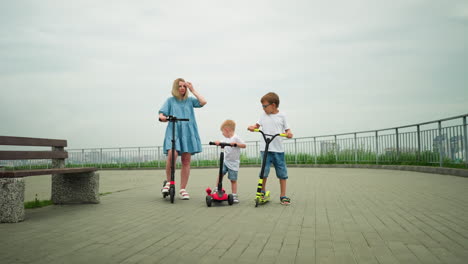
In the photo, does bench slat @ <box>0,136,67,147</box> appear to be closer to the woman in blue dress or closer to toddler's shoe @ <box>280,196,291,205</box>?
the woman in blue dress

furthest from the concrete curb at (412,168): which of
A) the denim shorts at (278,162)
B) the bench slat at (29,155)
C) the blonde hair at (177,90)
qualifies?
the bench slat at (29,155)

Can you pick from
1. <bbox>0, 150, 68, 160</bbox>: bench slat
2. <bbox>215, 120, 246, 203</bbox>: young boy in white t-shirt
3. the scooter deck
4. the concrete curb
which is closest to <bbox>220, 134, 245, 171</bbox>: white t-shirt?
<bbox>215, 120, 246, 203</bbox>: young boy in white t-shirt

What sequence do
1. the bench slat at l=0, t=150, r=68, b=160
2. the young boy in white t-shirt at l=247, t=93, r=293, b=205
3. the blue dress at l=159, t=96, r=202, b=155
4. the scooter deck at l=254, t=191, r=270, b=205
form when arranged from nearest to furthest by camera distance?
the bench slat at l=0, t=150, r=68, b=160 < the scooter deck at l=254, t=191, r=270, b=205 < the young boy in white t-shirt at l=247, t=93, r=293, b=205 < the blue dress at l=159, t=96, r=202, b=155

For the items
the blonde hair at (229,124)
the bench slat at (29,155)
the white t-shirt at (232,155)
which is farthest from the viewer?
the blonde hair at (229,124)

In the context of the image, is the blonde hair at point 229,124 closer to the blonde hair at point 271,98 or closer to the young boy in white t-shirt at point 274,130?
the young boy in white t-shirt at point 274,130

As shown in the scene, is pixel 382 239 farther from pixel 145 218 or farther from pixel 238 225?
pixel 145 218

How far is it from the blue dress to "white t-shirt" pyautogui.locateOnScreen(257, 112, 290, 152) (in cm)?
131

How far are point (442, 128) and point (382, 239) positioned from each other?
10.3 metres

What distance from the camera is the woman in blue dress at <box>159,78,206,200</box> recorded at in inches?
269

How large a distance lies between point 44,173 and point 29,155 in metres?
0.80

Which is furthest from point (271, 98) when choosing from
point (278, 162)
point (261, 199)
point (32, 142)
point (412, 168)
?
point (412, 168)

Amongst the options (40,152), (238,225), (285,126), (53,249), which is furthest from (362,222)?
(40,152)

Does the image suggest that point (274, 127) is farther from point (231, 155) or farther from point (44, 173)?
point (44, 173)

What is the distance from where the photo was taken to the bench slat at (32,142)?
17.1 feet
